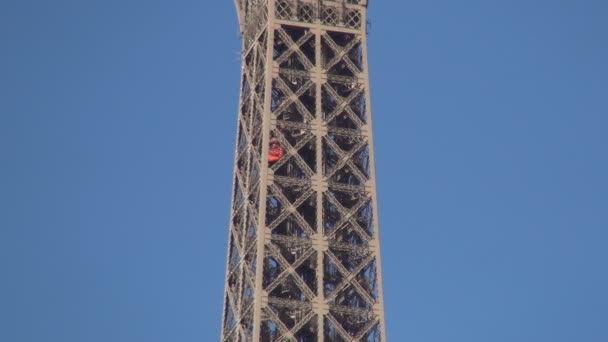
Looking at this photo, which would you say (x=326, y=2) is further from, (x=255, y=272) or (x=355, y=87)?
(x=255, y=272)

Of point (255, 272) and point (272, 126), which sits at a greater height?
point (272, 126)

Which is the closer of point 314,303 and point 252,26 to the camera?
point 314,303

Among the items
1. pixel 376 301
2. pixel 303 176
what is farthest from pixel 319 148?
pixel 376 301

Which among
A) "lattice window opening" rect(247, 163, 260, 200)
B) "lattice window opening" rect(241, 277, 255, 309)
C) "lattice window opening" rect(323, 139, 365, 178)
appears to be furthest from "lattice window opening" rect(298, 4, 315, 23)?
"lattice window opening" rect(241, 277, 255, 309)

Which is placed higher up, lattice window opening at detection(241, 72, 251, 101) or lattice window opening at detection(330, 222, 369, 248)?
lattice window opening at detection(241, 72, 251, 101)

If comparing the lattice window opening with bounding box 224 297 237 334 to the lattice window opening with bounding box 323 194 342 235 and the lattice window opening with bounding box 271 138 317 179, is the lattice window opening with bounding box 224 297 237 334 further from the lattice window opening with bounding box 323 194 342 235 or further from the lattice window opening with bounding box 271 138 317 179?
the lattice window opening with bounding box 271 138 317 179

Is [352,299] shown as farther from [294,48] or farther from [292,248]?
[294,48]

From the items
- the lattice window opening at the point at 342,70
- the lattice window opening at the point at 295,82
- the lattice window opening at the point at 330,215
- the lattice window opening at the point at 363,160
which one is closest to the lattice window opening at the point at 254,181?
A: the lattice window opening at the point at 330,215

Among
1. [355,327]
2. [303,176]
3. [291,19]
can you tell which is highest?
[291,19]
